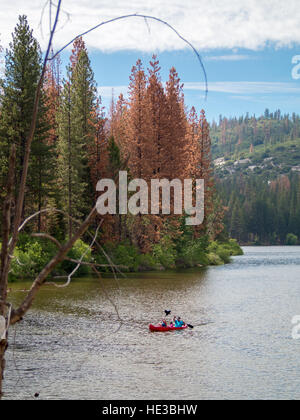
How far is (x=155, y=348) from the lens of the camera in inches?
580

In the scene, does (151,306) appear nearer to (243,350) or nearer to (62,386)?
(243,350)

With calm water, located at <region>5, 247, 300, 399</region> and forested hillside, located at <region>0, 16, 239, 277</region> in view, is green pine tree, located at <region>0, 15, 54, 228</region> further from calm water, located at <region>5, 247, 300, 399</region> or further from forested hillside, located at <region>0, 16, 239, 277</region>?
calm water, located at <region>5, 247, 300, 399</region>

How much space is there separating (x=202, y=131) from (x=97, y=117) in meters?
15.1

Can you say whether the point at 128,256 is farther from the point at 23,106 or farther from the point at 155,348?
the point at 155,348

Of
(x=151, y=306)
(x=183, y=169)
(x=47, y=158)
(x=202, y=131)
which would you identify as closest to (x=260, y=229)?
(x=202, y=131)

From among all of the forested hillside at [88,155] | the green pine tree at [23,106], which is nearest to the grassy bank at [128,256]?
the forested hillside at [88,155]

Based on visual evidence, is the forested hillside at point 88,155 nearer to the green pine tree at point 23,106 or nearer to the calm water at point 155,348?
the green pine tree at point 23,106

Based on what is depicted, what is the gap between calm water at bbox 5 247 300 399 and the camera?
36.4 ft

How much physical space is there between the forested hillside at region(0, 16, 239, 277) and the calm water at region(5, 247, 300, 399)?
1062 centimetres

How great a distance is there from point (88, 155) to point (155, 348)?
25.0 m

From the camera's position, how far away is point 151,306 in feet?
70.6

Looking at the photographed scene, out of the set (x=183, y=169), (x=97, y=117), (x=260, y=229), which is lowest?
(x=260, y=229)

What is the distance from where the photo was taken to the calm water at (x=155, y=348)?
36.4ft

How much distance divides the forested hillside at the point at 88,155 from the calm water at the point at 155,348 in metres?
10.6
